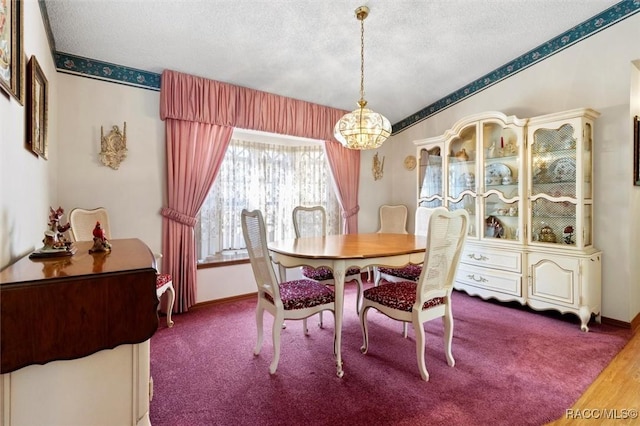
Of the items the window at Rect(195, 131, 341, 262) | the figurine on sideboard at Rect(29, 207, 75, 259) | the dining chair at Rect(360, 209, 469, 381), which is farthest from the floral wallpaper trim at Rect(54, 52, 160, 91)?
the dining chair at Rect(360, 209, 469, 381)

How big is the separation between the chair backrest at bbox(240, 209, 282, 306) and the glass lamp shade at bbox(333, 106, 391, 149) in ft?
3.34

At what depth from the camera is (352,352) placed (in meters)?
2.29

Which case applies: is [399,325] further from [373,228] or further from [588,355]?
[373,228]

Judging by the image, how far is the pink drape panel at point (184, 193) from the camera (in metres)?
3.02

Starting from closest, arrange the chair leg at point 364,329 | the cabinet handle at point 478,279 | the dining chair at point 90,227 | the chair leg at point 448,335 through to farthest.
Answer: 1. the chair leg at point 448,335
2. the chair leg at point 364,329
3. the dining chair at point 90,227
4. the cabinet handle at point 478,279

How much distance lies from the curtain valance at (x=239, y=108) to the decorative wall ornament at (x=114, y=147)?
0.42 meters

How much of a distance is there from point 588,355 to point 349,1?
10.5 feet

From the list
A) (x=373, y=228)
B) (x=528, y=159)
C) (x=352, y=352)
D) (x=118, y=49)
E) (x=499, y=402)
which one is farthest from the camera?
(x=373, y=228)

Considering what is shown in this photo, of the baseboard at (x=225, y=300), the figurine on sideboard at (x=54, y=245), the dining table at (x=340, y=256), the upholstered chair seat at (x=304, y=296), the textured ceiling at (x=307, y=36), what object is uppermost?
the textured ceiling at (x=307, y=36)

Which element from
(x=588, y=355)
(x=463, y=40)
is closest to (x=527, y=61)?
(x=463, y=40)

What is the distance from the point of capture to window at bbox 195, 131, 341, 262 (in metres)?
3.45

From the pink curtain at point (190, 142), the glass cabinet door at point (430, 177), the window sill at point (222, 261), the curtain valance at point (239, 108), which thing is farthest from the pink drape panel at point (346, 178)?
the window sill at point (222, 261)

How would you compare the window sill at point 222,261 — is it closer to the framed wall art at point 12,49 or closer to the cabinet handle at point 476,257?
the framed wall art at point 12,49

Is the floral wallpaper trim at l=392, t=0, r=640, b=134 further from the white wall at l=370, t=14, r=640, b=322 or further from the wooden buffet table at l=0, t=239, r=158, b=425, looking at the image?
the wooden buffet table at l=0, t=239, r=158, b=425
